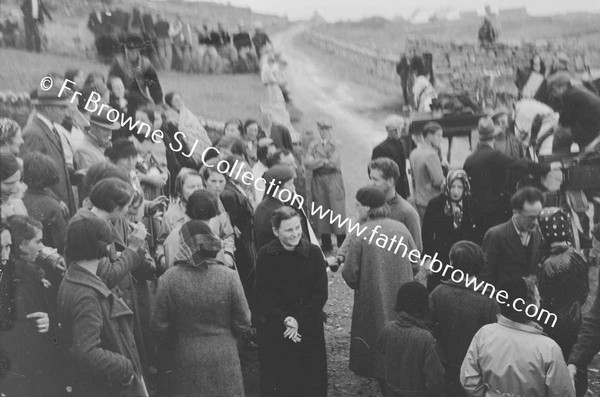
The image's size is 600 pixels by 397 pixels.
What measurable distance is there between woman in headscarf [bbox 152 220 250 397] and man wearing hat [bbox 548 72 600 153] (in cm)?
271

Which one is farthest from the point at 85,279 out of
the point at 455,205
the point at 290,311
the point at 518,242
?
the point at 518,242

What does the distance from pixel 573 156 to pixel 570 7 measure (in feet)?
3.43

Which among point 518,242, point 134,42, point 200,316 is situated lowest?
point 200,316

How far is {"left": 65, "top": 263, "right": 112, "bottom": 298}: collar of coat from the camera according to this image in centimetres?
397

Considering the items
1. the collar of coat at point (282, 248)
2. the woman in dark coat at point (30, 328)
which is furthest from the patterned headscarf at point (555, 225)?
the woman in dark coat at point (30, 328)

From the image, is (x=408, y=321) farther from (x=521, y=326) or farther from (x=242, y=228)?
(x=242, y=228)

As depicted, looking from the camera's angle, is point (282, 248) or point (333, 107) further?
point (333, 107)

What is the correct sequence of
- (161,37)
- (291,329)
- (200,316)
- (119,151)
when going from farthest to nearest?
(161,37) < (291,329) < (119,151) < (200,316)

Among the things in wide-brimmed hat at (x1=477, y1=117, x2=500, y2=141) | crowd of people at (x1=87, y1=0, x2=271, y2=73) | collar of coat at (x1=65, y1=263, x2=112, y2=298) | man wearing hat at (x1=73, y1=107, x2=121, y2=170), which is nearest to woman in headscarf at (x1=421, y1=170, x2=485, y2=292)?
wide-brimmed hat at (x1=477, y1=117, x2=500, y2=141)

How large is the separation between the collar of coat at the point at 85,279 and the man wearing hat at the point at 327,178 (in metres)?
2.07

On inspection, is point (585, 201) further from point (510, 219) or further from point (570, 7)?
point (570, 7)

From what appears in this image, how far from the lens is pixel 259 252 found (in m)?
4.90

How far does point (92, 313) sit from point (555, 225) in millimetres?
3102

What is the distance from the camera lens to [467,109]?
5.73 meters
